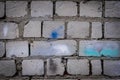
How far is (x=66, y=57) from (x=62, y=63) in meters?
0.04

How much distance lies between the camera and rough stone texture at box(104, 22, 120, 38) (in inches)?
54.7

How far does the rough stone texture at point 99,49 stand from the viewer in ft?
4.55

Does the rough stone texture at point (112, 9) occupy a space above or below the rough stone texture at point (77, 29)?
above

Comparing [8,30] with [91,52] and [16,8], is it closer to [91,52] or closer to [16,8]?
[16,8]

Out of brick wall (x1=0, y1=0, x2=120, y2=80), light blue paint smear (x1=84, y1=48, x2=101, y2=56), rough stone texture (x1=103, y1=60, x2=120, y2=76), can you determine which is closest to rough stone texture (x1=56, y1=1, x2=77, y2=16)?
brick wall (x1=0, y1=0, x2=120, y2=80)

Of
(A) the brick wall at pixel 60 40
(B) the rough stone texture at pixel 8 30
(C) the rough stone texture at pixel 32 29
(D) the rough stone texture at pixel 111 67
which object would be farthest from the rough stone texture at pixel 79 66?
(B) the rough stone texture at pixel 8 30

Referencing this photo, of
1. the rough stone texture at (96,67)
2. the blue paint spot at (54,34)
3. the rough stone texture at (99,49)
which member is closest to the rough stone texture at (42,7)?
the blue paint spot at (54,34)

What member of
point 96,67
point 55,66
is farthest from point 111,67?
point 55,66

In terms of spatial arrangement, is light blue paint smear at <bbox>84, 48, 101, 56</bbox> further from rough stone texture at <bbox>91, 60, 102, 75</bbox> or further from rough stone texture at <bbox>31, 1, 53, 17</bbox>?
rough stone texture at <bbox>31, 1, 53, 17</bbox>

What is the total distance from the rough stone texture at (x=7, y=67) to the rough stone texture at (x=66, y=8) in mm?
398

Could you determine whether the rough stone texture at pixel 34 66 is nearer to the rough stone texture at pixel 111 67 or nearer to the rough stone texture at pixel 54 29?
the rough stone texture at pixel 54 29

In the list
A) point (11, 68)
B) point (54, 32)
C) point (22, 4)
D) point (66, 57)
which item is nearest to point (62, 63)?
point (66, 57)

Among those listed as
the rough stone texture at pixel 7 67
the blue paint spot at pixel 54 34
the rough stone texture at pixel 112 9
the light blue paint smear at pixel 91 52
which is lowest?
the rough stone texture at pixel 7 67

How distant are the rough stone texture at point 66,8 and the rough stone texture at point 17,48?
268mm
